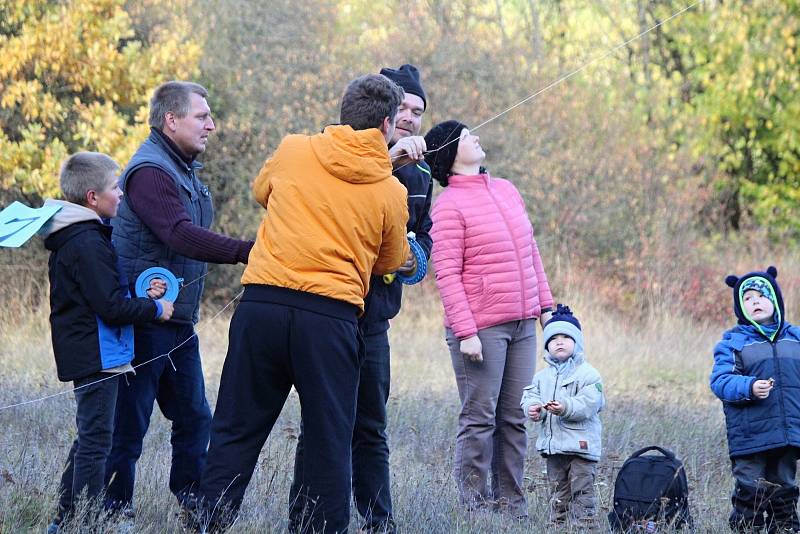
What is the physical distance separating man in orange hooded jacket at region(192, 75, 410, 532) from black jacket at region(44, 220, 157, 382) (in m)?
0.57

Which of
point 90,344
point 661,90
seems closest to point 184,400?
point 90,344

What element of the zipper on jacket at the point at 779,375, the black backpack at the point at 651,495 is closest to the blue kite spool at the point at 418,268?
the black backpack at the point at 651,495

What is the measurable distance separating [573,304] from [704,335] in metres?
1.64

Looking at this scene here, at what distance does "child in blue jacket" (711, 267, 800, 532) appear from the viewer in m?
5.44

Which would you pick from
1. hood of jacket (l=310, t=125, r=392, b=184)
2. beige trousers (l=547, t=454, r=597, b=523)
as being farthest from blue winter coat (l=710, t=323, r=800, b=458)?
hood of jacket (l=310, t=125, r=392, b=184)

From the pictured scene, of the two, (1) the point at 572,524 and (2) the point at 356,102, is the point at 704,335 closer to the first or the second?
(1) the point at 572,524

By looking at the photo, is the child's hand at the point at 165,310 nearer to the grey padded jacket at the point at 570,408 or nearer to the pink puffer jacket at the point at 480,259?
the pink puffer jacket at the point at 480,259

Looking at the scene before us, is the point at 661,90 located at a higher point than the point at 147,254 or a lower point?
higher

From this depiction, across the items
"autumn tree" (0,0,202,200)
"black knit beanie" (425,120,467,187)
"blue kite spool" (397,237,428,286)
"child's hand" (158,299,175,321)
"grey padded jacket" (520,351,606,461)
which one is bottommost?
"grey padded jacket" (520,351,606,461)

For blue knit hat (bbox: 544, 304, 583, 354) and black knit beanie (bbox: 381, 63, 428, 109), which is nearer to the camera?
black knit beanie (bbox: 381, 63, 428, 109)

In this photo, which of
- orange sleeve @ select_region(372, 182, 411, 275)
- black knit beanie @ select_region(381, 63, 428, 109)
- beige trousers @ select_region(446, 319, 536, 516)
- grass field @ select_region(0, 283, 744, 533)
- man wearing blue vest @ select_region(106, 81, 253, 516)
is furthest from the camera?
beige trousers @ select_region(446, 319, 536, 516)

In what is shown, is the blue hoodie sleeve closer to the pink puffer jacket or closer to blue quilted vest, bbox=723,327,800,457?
blue quilted vest, bbox=723,327,800,457

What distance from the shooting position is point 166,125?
4.95m

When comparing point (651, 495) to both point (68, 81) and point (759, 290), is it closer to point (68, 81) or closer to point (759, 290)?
point (759, 290)
